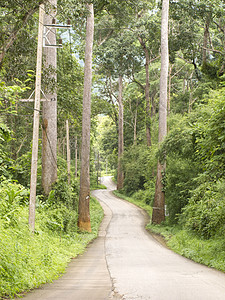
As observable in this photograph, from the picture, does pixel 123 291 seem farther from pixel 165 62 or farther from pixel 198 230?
pixel 165 62

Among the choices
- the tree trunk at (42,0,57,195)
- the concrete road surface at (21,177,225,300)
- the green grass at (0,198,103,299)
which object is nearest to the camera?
the concrete road surface at (21,177,225,300)

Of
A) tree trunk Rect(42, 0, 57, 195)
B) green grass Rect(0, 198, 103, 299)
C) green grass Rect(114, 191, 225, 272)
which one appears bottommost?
green grass Rect(114, 191, 225, 272)

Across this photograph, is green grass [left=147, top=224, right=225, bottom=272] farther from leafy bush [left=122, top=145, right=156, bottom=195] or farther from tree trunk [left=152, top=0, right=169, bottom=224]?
leafy bush [left=122, top=145, right=156, bottom=195]

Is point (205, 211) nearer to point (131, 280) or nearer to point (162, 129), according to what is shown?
point (131, 280)

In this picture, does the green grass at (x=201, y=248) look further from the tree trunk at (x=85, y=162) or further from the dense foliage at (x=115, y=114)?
the tree trunk at (x=85, y=162)

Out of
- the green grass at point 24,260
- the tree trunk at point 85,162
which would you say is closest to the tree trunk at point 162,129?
the tree trunk at point 85,162

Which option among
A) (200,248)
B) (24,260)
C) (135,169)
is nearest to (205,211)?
(200,248)

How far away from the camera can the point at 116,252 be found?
13.7m

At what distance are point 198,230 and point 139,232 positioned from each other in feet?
20.9

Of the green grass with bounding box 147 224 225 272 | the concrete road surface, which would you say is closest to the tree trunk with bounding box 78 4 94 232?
the green grass with bounding box 147 224 225 272

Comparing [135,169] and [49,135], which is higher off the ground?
[49,135]

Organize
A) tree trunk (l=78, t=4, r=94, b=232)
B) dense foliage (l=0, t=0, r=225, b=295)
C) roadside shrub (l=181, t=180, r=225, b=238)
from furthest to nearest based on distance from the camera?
tree trunk (l=78, t=4, r=94, b=232), roadside shrub (l=181, t=180, r=225, b=238), dense foliage (l=0, t=0, r=225, b=295)

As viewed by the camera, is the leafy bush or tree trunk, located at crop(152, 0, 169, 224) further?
the leafy bush

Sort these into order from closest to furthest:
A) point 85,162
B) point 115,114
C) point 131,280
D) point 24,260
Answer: point 131,280 < point 24,260 < point 85,162 < point 115,114
